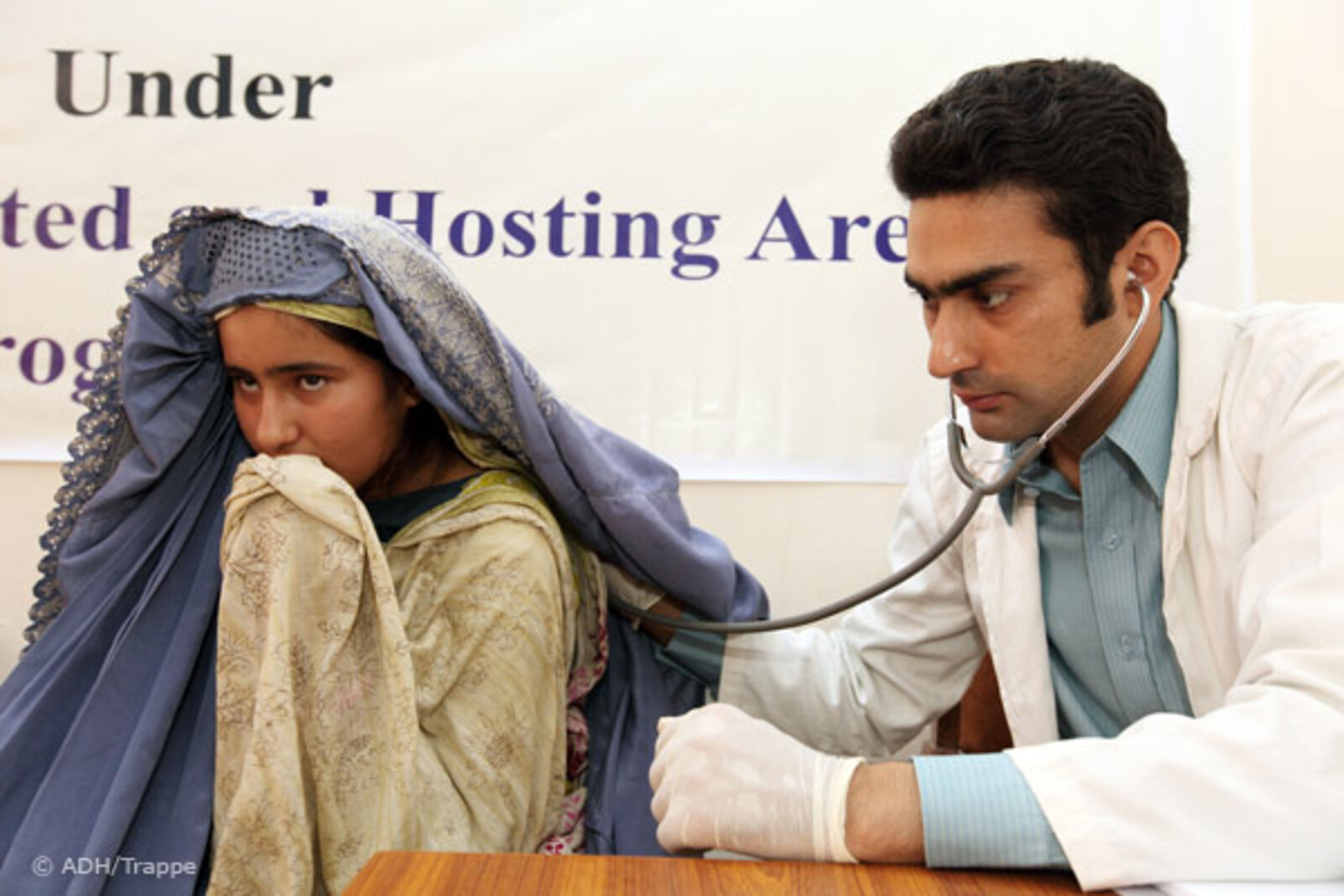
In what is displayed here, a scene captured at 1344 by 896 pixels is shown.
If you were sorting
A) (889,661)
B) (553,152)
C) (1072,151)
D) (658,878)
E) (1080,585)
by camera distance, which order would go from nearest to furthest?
(658,878)
(1072,151)
(1080,585)
(889,661)
(553,152)

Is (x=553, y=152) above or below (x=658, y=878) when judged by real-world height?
above

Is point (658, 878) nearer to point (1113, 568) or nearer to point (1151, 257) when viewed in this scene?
point (1113, 568)

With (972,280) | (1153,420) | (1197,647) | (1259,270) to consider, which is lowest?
(1197,647)

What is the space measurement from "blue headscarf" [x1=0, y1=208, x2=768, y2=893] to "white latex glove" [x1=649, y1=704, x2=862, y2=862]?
431 mm

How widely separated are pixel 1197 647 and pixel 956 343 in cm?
40

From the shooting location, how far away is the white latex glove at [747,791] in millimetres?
913

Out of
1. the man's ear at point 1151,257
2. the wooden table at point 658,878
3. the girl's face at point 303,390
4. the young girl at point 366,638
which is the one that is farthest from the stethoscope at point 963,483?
the wooden table at point 658,878

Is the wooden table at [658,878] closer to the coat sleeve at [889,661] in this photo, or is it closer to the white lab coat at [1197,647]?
the white lab coat at [1197,647]

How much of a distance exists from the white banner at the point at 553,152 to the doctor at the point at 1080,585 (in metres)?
0.52

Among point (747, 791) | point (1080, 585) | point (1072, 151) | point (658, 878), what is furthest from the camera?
point (1080, 585)

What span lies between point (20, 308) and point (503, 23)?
0.91 meters

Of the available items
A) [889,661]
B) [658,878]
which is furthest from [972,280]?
[658,878]

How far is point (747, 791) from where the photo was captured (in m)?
0.95

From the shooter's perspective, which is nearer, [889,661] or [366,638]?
[366,638]
